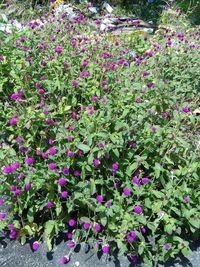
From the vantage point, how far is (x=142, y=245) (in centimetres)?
221

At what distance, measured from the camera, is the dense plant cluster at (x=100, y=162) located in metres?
2.28

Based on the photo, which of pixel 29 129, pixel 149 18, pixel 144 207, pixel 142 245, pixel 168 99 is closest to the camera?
pixel 142 245

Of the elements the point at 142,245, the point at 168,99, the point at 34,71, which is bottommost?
the point at 142,245

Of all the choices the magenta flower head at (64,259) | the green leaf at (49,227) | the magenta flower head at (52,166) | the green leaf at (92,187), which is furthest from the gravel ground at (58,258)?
the magenta flower head at (52,166)

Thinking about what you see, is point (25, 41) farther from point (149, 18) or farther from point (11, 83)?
point (149, 18)

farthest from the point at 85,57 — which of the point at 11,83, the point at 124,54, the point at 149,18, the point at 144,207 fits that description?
the point at 149,18

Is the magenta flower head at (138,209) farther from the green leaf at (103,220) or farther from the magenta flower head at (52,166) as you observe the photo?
the magenta flower head at (52,166)

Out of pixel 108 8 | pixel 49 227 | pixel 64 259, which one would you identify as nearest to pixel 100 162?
pixel 49 227

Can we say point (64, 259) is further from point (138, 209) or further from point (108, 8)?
point (108, 8)

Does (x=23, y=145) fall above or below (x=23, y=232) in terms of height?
above

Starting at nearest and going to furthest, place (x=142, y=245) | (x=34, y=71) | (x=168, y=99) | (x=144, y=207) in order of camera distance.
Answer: (x=142, y=245)
(x=144, y=207)
(x=168, y=99)
(x=34, y=71)

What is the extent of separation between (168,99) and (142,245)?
123 cm

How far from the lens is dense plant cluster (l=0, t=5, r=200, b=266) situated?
7.48ft

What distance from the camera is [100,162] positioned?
2465 millimetres
